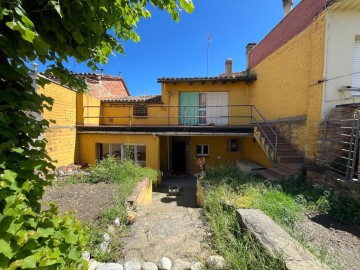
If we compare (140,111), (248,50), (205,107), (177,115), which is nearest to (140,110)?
(140,111)

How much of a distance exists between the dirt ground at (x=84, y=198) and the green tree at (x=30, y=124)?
2.81 metres

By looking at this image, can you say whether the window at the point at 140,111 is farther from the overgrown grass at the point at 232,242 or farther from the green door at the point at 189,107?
the overgrown grass at the point at 232,242

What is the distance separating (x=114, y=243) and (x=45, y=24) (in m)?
3.25

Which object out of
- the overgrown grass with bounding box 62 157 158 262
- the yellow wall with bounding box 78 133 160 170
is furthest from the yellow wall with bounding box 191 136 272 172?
the overgrown grass with bounding box 62 157 158 262

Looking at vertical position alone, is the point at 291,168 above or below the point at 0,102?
below

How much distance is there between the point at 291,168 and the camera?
22.0 feet

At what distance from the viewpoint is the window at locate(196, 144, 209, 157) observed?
44.7 feet

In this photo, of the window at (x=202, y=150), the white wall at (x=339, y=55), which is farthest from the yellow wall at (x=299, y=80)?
the window at (x=202, y=150)

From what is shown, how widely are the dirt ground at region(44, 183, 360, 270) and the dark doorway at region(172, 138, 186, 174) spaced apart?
843cm

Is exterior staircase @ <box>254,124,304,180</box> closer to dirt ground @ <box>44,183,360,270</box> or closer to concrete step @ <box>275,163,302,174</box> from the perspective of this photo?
concrete step @ <box>275,163,302,174</box>

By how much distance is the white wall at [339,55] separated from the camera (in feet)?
20.6

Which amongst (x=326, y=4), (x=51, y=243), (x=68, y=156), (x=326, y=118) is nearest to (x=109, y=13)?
(x=51, y=243)

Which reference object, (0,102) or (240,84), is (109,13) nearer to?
(0,102)

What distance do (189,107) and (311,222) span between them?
33.8ft
